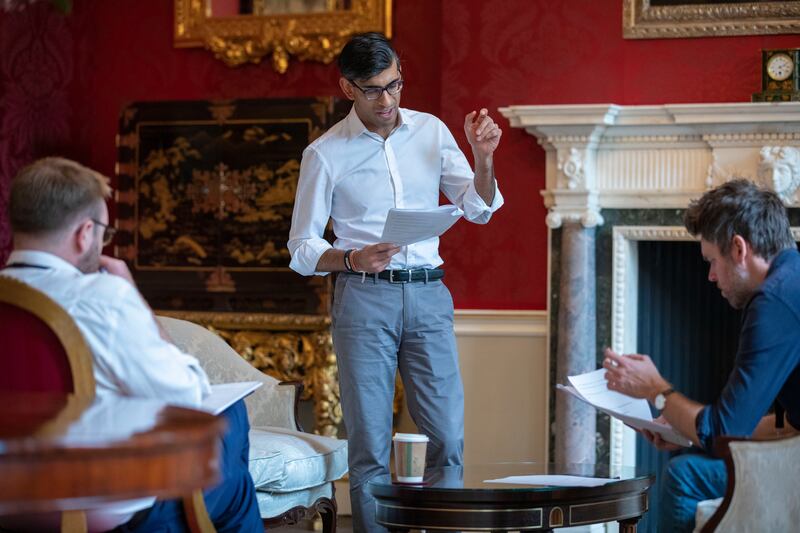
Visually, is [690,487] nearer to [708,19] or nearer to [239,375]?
[239,375]

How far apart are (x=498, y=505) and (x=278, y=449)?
1015mm

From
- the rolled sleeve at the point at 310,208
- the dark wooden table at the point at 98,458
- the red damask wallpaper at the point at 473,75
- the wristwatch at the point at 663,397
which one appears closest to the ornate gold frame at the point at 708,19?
the red damask wallpaper at the point at 473,75

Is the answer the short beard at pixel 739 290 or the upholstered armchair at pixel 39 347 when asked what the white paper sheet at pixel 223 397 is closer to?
the upholstered armchair at pixel 39 347

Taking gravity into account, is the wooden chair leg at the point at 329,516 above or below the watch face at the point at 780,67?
below

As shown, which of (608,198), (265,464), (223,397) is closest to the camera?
(223,397)

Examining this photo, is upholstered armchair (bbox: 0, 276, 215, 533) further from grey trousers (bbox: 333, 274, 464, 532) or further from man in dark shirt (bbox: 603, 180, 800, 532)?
grey trousers (bbox: 333, 274, 464, 532)

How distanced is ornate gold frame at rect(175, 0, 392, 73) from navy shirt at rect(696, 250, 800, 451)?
2.89 m

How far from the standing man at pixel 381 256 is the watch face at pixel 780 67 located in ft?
4.59

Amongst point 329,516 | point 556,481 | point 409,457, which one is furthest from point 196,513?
point 329,516

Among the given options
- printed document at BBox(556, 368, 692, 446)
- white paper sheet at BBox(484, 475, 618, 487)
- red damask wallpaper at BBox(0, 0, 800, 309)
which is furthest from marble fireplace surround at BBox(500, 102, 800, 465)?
printed document at BBox(556, 368, 692, 446)

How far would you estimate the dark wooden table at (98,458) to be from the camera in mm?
1185

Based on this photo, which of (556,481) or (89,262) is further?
(556,481)

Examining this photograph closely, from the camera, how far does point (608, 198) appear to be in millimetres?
4336

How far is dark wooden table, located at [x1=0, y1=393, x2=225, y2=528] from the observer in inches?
46.6
